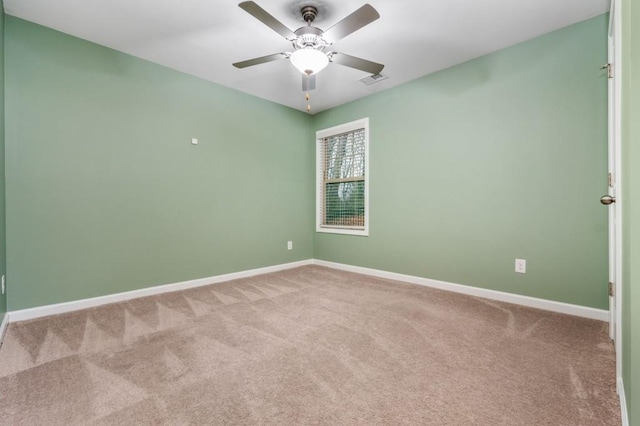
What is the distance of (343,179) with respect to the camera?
4355mm

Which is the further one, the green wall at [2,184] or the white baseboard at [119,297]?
the white baseboard at [119,297]

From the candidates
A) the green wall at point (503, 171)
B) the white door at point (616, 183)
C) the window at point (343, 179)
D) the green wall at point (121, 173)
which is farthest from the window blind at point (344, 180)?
the white door at point (616, 183)

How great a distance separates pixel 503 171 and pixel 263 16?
2.47m

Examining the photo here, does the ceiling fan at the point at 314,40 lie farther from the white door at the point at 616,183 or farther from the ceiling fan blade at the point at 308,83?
the white door at the point at 616,183

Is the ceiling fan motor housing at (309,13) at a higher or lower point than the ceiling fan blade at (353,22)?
higher

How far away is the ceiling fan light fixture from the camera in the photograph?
6.98 ft

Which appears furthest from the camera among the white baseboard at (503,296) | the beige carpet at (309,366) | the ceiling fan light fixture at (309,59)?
the white baseboard at (503,296)

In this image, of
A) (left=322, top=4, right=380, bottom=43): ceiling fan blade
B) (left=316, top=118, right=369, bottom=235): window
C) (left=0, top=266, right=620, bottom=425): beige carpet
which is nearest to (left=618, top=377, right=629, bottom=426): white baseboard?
(left=0, top=266, right=620, bottom=425): beige carpet

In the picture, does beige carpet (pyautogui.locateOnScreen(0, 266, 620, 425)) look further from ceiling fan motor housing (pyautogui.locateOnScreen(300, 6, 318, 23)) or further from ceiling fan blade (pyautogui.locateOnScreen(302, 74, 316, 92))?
ceiling fan motor housing (pyautogui.locateOnScreen(300, 6, 318, 23))

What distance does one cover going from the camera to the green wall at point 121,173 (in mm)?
2373

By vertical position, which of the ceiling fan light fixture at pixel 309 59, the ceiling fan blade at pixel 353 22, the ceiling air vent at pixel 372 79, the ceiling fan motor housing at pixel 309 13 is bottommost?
the ceiling fan light fixture at pixel 309 59

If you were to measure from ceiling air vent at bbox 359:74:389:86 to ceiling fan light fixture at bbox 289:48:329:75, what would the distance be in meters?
1.28

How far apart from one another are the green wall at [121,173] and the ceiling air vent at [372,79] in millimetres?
1394

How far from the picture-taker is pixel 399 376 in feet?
5.08
